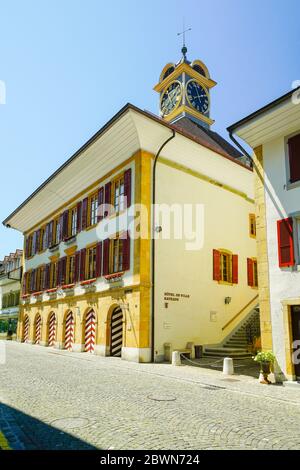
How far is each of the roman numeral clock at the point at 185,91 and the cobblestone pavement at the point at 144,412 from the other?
991 inches

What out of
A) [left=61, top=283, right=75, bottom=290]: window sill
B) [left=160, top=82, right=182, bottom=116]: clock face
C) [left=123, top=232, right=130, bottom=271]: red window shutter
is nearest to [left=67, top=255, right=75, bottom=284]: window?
[left=61, top=283, right=75, bottom=290]: window sill

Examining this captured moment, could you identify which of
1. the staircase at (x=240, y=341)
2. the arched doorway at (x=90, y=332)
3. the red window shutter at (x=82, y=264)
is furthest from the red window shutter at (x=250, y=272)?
the red window shutter at (x=82, y=264)

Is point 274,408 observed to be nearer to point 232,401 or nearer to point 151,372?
point 232,401

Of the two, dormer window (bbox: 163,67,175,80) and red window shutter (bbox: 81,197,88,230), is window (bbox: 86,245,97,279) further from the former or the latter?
dormer window (bbox: 163,67,175,80)

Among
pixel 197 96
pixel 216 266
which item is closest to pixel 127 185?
pixel 216 266

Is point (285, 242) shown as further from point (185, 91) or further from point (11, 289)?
point (11, 289)

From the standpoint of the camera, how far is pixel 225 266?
Result: 23.4m

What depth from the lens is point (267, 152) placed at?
44.8 ft

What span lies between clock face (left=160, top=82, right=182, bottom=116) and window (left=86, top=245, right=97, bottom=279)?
1684cm

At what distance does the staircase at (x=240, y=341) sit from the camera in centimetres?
1922

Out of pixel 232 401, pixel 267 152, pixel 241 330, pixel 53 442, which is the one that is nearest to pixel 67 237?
pixel 241 330

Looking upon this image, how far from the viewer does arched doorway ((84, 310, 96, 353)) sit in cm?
2184

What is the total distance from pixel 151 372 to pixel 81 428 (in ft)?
26.3

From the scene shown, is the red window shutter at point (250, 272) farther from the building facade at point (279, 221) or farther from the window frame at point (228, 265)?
the building facade at point (279, 221)
